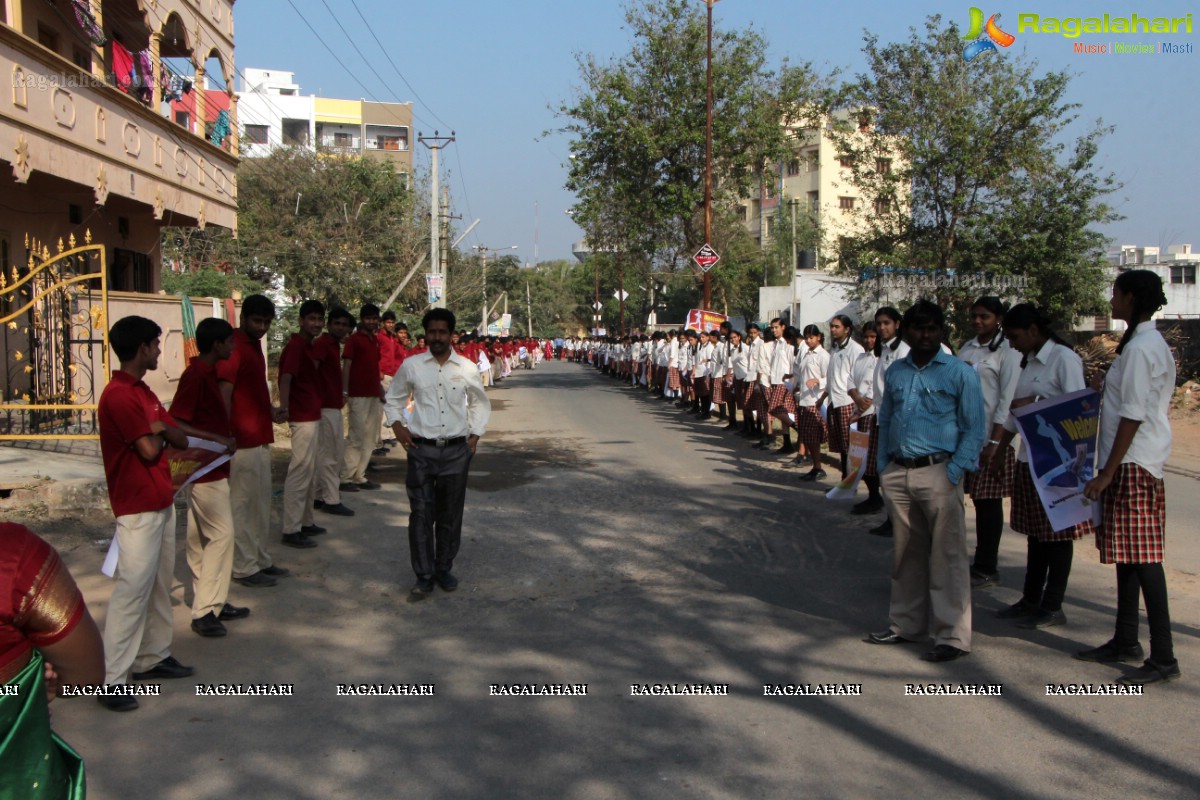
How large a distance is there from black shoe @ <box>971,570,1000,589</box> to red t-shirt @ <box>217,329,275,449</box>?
4.86 metres

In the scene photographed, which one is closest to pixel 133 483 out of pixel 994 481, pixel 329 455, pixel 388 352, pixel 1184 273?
pixel 329 455

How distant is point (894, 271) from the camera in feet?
77.7

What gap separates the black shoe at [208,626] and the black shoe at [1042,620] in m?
4.65

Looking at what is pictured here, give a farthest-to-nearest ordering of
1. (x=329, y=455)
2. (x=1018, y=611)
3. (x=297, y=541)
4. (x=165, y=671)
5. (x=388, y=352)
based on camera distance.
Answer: (x=388, y=352), (x=329, y=455), (x=297, y=541), (x=1018, y=611), (x=165, y=671)

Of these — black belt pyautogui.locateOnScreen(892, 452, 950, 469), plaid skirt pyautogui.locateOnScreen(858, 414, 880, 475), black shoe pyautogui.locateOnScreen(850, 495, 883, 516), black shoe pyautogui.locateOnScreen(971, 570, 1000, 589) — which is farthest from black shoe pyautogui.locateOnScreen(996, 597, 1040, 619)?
black shoe pyautogui.locateOnScreen(850, 495, 883, 516)

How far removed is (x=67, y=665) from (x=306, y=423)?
608cm

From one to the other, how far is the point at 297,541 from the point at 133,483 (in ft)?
11.3

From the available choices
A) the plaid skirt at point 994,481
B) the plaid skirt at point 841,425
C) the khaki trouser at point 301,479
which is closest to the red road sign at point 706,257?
the plaid skirt at point 841,425

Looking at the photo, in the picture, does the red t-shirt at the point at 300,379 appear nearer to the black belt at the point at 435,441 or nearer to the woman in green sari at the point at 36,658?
the black belt at the point at 435,441

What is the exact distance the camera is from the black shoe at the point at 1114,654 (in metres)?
5.19

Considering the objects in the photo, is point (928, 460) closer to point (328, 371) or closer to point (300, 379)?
point (300, 379)

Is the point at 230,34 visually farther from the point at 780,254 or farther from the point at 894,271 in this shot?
the point at 780,254

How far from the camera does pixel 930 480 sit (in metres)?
5.40

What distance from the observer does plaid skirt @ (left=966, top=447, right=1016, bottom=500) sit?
6793mm
